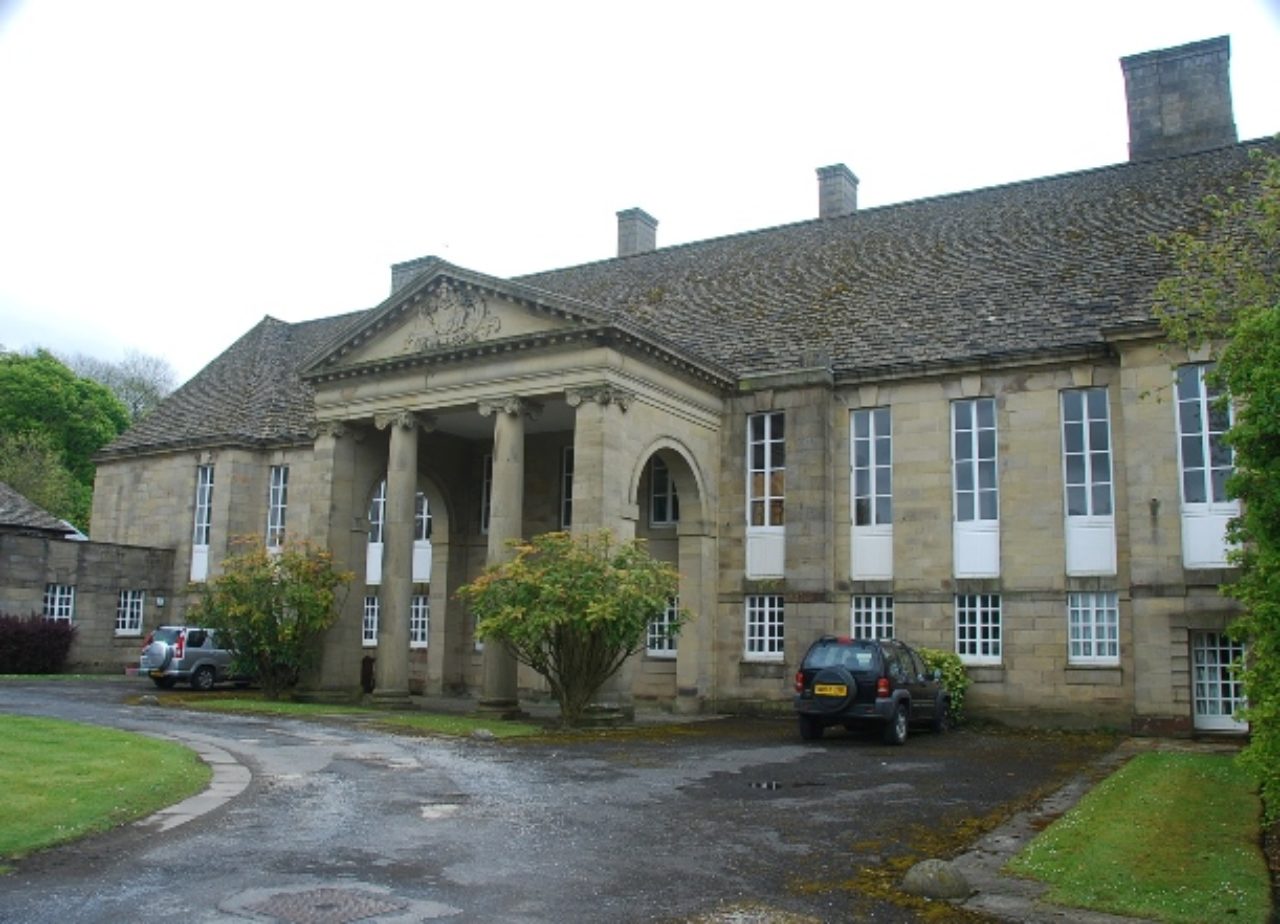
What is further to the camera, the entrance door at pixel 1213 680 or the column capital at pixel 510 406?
the column capital at pixel 510 406

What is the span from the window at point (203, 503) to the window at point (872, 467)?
77.1 feet

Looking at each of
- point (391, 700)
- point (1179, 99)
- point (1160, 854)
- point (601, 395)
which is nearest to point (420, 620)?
point (391, 700)

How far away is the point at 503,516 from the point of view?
24406 mm

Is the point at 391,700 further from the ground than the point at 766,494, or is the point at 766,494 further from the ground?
the point at 766,494

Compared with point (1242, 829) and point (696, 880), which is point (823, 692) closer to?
point (1242, 829)

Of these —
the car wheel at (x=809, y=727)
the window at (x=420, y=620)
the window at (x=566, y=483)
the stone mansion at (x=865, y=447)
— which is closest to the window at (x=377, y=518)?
the window at (x=420, y=620)

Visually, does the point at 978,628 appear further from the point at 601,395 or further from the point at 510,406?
the point at 510,406

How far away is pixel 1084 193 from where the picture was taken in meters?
29.9

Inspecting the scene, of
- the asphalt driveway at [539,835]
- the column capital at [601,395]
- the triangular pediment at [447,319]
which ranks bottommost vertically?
the asphalt driveway at [539,835]

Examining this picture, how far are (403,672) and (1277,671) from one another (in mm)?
20643

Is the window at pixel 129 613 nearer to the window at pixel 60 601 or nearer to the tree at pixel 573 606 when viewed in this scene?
the window at pixel 60 601

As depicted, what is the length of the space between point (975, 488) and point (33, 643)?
28009 mm

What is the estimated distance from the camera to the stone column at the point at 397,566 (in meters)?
26.0

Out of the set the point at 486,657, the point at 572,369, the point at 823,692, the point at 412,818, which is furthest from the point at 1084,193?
the point at 412,818
